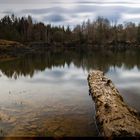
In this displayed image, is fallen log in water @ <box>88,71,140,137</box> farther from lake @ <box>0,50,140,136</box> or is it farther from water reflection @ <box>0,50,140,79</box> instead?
water reflection @ <box>0,50,140,79</box>

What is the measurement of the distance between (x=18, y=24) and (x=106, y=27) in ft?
230

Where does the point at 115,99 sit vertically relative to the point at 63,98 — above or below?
above

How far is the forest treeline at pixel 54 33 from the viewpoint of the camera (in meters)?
118

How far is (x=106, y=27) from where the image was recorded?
190625mm

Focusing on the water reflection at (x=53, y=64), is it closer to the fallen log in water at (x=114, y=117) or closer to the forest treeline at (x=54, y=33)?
the fallen log in water at (x=114, y=117)

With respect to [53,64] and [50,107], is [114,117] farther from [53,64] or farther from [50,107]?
[53,64]

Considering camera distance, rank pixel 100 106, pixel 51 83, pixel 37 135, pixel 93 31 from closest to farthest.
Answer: pixel 37 135 < pixel 100 106 < pixel 51 83 < pixel 93 31

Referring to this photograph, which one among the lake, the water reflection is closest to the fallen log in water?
the lake

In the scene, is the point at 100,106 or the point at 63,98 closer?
the point at 100,106

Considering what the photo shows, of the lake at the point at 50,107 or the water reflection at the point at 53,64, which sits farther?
the water reflection at the point at 53,64

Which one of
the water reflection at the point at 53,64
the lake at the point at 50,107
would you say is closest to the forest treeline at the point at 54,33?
the water reflection at the point at 53,64

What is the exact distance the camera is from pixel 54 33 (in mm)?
152250

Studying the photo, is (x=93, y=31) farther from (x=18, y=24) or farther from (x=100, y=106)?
(x=100, y=106)

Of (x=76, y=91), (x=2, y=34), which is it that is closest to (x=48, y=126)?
(x=76, y=91)
